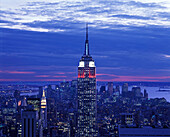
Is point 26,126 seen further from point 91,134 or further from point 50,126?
point 91,134

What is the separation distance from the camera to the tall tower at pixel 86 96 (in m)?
49.1

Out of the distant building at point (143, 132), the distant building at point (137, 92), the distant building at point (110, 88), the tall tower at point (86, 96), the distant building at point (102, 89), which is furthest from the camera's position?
the distant building at point (137, 92)

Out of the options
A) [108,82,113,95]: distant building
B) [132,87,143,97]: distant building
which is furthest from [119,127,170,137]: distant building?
[132,87,143,97]: distant building

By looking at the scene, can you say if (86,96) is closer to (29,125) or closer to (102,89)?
(102,89)

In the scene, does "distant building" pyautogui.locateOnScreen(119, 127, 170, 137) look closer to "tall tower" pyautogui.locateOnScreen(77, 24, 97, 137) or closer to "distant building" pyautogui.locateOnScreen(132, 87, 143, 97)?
"tall tower" pyautogui.locateOnScreen(77, 24, 97, 137)

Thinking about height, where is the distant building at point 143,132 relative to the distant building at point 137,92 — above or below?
below

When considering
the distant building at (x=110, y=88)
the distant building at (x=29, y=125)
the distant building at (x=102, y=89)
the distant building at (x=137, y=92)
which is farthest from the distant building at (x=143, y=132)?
the distant building at (x=137, y=92)

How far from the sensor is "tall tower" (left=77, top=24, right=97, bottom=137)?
49.1m

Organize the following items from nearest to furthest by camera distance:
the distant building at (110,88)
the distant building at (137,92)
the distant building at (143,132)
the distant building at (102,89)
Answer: the distant building at (143,132) < the distant building at (102,89) < the distant building at (110,88) < the distant building at (137,92)

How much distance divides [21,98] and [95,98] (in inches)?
383

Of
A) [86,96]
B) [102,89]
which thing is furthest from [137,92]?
[86,96]

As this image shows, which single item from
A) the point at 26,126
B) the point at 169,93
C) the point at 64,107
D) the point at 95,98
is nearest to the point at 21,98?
the point at 64,107

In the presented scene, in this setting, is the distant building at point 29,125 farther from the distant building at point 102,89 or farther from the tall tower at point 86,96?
the distant building at point 102,89

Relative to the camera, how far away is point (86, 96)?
51.1 m
